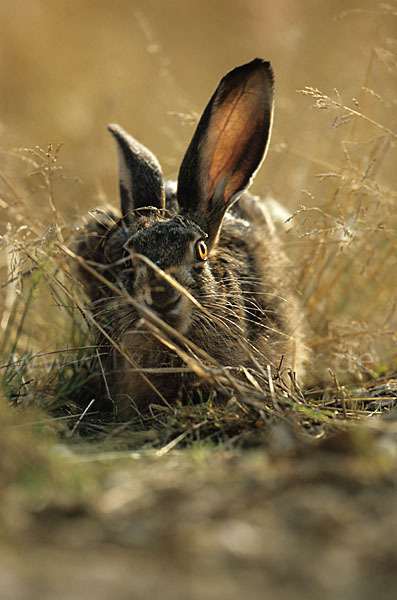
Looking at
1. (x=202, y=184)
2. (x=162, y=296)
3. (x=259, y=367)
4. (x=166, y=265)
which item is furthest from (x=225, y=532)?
(x=202, y=184)

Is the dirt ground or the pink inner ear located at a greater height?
the pink inner ear

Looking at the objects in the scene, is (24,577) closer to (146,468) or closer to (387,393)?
(146,468)

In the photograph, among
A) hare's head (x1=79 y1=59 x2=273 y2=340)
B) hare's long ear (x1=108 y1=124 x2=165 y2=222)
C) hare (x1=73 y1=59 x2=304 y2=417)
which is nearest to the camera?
hare (x1=73 y1=59 x2=304 y2=417)

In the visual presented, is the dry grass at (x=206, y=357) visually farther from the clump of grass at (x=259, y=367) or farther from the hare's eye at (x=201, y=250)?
the hare's eye at (x=201, y=250)

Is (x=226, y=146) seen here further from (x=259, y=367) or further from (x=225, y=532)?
(x=225, y=532)

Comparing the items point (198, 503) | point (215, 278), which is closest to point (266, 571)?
point (198, 503)

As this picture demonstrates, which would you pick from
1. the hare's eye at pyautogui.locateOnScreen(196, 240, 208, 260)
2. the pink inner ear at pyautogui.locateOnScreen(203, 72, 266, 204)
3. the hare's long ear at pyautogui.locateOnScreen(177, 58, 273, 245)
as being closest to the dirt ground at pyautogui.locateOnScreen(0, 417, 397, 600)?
the hare's eye at pyautogui.locateOnScreen(196, 240, 208, 260)

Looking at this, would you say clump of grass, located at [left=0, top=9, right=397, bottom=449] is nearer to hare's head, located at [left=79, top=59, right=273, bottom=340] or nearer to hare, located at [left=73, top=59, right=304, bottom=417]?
hare, located at [left=73, top=59, right=304, bottom=417]
